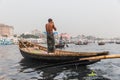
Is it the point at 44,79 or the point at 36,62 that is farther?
the point at 36,62

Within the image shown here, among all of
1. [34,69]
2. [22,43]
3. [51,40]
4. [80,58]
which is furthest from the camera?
[22,43]

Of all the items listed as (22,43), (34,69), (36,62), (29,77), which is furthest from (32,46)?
(29,77)

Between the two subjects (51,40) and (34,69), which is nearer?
(34,69)

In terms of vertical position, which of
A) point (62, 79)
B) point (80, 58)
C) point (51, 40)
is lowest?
point (62, 79)

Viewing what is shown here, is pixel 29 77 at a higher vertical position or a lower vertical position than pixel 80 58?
lower

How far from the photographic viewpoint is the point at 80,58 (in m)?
14.5

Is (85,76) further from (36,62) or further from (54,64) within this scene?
(36,62)

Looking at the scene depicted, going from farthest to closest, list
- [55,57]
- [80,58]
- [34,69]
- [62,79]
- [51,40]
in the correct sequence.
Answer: [51,40] → [34,69] → [55,57] → [80,58] → [62,79]

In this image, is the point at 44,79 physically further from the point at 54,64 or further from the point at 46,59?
the point at 46,59

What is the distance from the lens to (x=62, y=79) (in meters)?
13.5

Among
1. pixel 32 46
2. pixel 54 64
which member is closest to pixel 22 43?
pixel 32 46

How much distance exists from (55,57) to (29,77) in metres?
2.27

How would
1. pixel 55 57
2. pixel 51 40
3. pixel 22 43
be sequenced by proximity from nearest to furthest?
1. pixel 55 57
2. pixel 51 40
3. pixel 22 43

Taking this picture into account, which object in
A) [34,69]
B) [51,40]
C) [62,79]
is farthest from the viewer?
[51,40]
